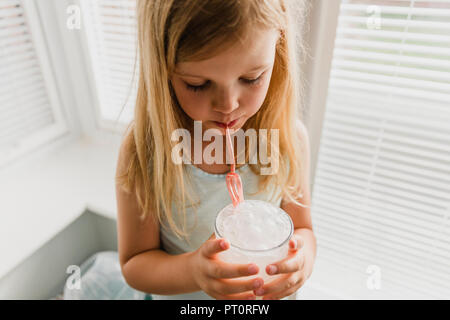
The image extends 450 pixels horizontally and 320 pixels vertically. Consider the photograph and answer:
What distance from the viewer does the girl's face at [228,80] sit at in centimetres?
51

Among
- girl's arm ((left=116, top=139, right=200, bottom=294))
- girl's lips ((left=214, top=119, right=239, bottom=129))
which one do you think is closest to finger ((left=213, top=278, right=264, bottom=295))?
girl's arm ((left=116, top=139, right=200, bottom=294))

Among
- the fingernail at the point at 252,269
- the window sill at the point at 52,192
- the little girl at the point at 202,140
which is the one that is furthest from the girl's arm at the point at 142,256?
the window sill at the point at 52,192

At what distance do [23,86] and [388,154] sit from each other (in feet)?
4.25

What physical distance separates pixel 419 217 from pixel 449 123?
0.29m

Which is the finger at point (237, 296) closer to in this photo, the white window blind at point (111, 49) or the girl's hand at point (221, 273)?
the girl's hand at point (221, 273)

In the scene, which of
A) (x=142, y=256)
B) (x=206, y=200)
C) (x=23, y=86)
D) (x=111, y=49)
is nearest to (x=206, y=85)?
(x=206, y=200)

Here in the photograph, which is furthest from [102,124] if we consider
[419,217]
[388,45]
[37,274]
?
[419,217]

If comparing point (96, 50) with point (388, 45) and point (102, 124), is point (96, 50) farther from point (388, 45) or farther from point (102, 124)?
point (388, 45)

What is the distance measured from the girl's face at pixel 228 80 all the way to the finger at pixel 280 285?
30 cm

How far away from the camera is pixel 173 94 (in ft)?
2.13

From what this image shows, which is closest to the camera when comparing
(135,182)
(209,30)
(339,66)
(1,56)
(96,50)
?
(209,30)

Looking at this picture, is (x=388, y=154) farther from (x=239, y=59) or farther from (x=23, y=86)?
(x=23, y=86)

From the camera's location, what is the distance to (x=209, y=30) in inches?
19.6

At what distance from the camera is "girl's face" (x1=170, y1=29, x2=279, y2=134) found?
513mm
